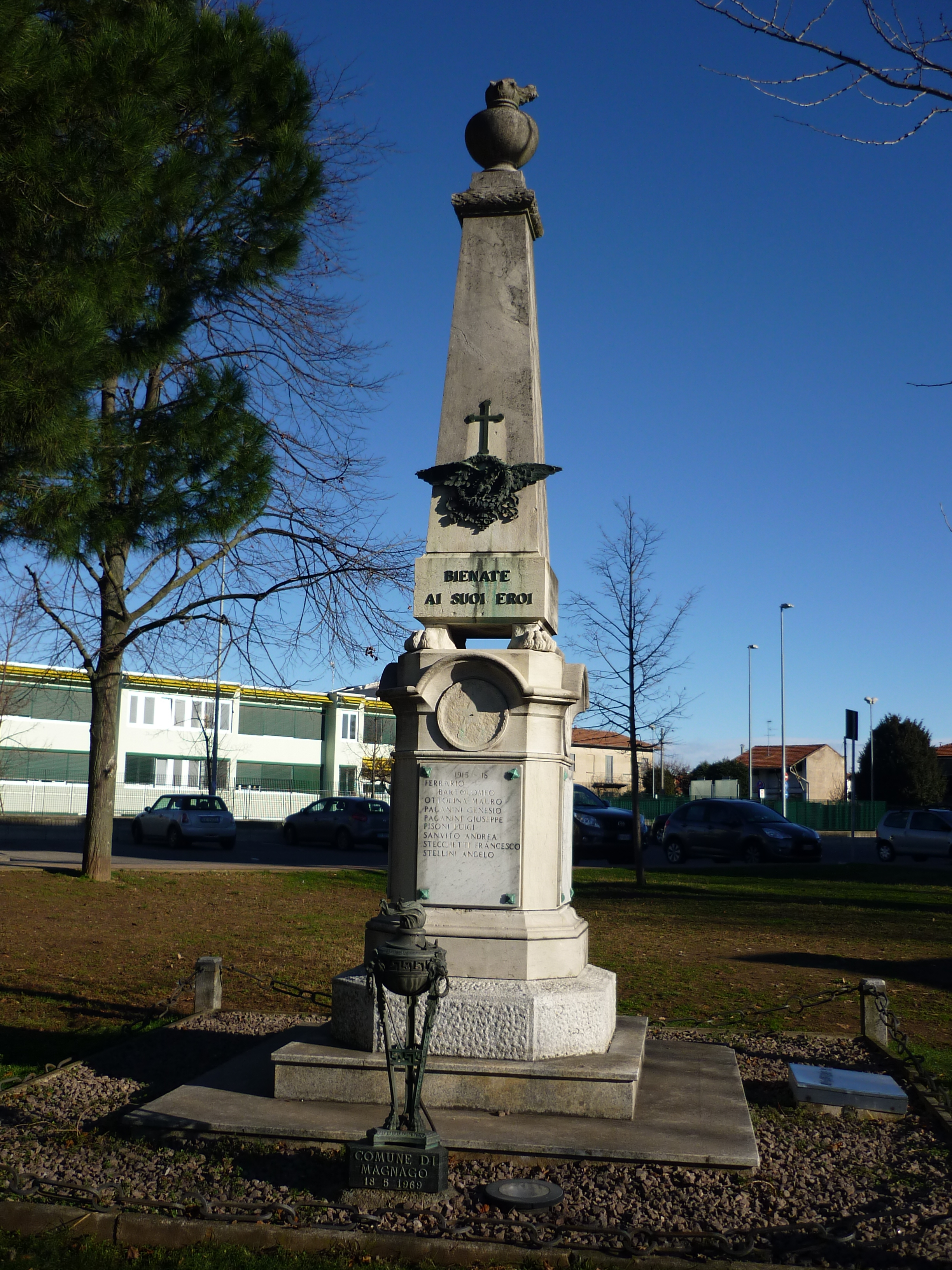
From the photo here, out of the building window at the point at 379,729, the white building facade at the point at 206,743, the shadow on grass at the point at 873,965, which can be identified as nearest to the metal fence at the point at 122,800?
the white building facade at the point at 206,743

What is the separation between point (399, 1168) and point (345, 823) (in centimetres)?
2598

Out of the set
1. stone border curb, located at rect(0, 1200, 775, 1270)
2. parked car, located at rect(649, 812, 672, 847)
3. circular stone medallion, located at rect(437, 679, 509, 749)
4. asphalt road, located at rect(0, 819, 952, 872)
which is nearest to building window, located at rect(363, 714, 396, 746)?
asphalt road, located at rect(0, 819, 952, 872)

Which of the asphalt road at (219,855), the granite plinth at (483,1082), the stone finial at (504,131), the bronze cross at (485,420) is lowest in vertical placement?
the asphalt road at (219,855)

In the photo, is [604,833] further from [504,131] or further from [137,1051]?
[504,131]

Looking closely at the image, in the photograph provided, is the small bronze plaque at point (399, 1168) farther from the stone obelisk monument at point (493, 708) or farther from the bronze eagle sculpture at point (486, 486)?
the bronze eagle sculpture at point (486, 486)

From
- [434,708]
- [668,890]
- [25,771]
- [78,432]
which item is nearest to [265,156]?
[78,432]

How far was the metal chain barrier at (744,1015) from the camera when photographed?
8.06 metres

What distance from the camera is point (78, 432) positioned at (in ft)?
24.7

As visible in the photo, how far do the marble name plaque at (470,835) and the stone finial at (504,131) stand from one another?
371 centimetres

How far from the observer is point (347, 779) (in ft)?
177

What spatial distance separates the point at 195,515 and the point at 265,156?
13.9ft

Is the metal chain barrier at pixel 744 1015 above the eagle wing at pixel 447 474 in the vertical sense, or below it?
→ below

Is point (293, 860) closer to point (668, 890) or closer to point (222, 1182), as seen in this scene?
point (668, 890)

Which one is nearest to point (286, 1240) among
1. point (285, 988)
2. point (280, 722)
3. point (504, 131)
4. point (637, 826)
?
point (285, 988)
